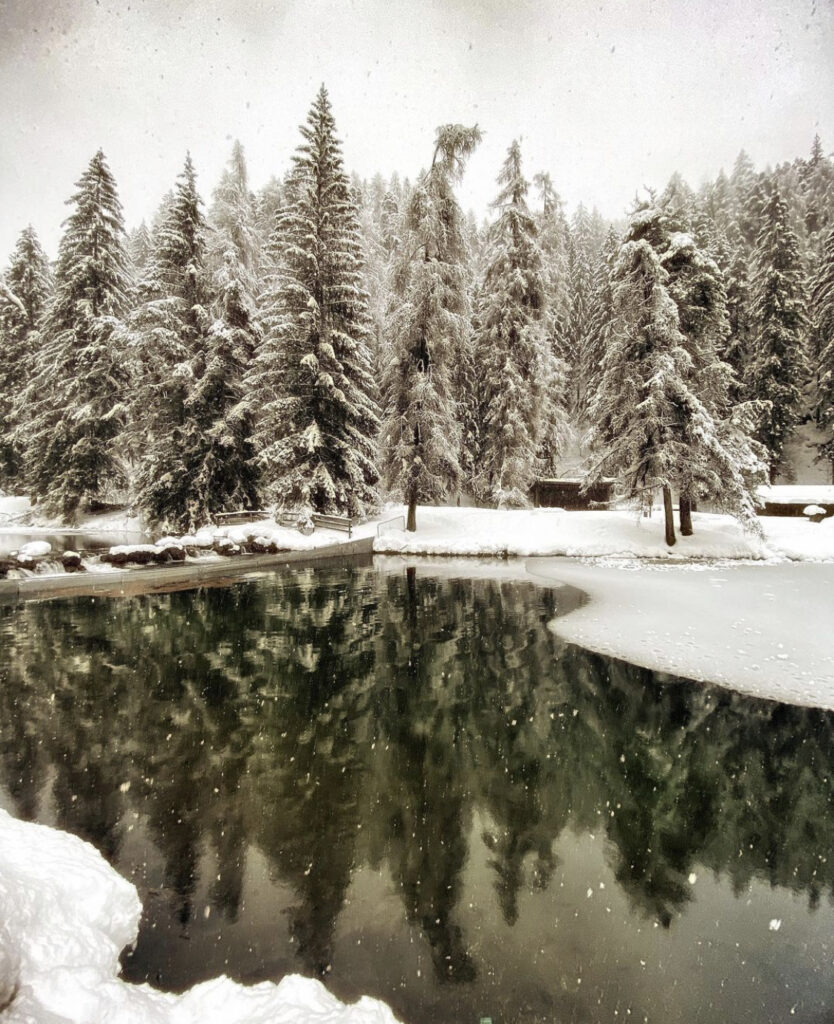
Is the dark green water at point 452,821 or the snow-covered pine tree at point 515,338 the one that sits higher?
the snow-covered pine tree at point 515,338

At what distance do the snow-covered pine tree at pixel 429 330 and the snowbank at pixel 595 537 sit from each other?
2181 mm

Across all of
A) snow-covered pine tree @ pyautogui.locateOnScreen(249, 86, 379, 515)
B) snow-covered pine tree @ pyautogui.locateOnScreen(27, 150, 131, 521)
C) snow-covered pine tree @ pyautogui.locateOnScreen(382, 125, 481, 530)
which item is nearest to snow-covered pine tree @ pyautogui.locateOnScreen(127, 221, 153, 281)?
snow-covered pine tree @ pyautogui.locateOnScreen(27, 150, 131, 521)

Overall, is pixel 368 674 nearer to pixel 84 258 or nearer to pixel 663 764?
pixel 663 764

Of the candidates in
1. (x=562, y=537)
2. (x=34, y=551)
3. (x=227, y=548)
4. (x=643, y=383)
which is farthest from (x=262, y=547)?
(x=643, y=383)

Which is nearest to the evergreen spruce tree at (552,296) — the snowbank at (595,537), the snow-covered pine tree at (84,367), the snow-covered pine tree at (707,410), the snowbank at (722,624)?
the snowbank at (595,537)

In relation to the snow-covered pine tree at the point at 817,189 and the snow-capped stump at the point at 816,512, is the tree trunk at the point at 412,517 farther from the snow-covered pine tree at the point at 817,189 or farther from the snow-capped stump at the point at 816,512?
the snow-covered pine tree at the point at 817,189

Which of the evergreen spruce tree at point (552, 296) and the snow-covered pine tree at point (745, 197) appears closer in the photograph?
the evergreen spruce tree at point (552, 296)

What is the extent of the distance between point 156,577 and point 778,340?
1411 inches

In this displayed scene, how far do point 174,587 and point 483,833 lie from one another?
12.9 meters

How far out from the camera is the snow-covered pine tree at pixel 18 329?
34594 millimetres

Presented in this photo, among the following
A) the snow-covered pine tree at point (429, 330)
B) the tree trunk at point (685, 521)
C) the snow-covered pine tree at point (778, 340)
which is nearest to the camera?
the tree trunk at point (685, 521)

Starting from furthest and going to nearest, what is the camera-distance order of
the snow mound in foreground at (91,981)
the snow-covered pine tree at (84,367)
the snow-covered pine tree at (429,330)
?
the snow-covered pine tree at (84,367) → the snow-covered pine tree at (429,330) → the snow mound in foreground at (91,981)

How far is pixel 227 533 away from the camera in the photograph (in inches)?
812

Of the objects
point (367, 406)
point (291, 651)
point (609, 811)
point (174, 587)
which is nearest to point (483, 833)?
point (609, 811)
